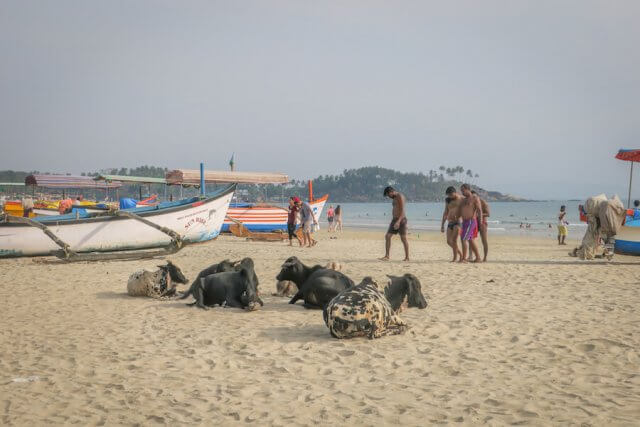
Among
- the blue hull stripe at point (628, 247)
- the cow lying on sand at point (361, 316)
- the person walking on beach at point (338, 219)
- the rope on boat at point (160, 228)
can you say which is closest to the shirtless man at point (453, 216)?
the blue hull stripe at point (628, 247)

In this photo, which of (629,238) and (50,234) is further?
(50,234)

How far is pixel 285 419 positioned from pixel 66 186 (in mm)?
37992

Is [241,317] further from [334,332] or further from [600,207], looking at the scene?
[600,207]

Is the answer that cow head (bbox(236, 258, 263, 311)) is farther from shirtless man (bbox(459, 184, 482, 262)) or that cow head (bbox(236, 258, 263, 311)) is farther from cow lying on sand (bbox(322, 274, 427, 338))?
shirtless man (bbox(459, 184, 482, 262))

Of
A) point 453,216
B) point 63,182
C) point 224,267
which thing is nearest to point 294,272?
point 224,267

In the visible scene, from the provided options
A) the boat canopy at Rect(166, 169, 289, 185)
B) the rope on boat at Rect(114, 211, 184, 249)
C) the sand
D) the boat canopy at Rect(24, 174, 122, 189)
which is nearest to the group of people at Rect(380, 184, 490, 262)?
the sand

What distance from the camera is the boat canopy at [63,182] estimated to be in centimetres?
3544

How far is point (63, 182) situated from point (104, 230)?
2622cm

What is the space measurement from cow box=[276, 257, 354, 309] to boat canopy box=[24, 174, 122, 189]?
100.0ft

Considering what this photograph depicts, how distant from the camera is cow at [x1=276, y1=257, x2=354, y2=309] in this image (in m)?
7.09

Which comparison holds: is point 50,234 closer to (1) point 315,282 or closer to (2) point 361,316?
(1) point 315,282

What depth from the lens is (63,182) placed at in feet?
122

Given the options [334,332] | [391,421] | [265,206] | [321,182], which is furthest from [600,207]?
[321,182]

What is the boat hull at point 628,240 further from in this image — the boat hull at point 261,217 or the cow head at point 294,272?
the boat hull at point 261,217
